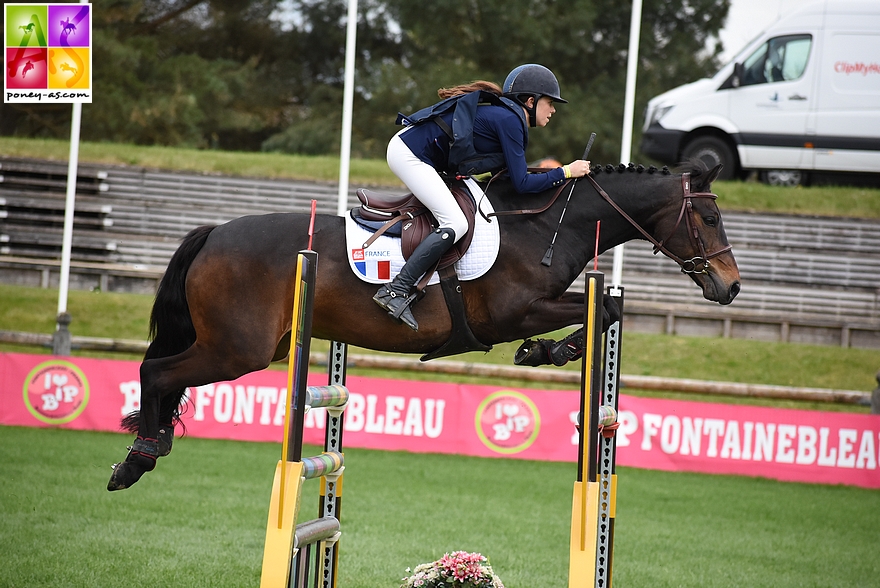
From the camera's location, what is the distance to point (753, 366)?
12.4 metres

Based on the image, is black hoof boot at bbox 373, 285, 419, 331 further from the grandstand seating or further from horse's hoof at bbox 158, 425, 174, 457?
the grandstand seating

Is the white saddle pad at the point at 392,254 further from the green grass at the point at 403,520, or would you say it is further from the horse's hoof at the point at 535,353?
the green grass at the point at 403,520

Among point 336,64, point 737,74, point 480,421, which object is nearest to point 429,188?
point 480,421

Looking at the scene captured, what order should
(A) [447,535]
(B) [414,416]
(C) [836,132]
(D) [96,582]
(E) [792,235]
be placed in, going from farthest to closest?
(E) [792,235], (C) [836,132], (B) [414,416], (A) [447,535], (D) [96,582]

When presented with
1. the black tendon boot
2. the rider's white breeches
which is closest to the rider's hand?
the rider's white breeches

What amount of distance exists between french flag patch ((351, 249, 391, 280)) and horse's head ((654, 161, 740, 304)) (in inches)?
50.3

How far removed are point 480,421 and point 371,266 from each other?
19.0ft

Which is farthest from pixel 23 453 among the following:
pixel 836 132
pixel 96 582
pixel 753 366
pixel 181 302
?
pixel 836 132

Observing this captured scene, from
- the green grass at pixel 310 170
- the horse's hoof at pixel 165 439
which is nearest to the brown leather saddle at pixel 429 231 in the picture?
the horse's hoof at pixel 165 439

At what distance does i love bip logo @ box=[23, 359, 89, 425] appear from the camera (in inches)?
369

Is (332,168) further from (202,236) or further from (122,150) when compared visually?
(202,236)

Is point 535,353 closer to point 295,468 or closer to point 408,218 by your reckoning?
point 408,218

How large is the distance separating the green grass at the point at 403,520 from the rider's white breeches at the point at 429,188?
257 centimetres

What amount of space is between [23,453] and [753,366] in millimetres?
9213
